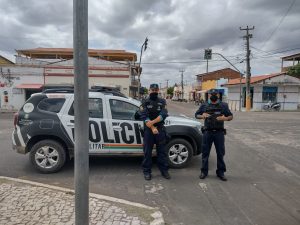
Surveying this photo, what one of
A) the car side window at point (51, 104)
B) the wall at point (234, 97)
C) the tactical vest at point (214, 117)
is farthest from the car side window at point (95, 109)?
the wall at point (234, 97)

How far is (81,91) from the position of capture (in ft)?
8.17

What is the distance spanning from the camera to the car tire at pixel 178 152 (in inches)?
246

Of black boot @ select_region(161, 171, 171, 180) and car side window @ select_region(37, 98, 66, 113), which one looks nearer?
black boot @ select_region(161, 171, 171, 180)

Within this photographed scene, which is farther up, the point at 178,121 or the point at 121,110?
the point at 121,110

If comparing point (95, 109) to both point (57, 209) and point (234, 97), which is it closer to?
point (57, 209)

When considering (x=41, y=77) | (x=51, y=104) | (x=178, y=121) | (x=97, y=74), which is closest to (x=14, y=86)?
(x=41, y=77)

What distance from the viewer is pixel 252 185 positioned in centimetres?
535

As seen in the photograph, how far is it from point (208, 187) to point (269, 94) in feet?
108

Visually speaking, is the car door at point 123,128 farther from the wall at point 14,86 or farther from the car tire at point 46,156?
the wall at point 14,86

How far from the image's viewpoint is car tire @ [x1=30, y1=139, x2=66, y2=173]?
230 inches

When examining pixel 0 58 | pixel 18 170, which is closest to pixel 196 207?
pixel 18 170

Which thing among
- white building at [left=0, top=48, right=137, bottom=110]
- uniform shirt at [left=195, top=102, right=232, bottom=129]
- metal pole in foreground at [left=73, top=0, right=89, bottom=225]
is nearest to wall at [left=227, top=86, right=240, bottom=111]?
white building at [left=0, top=48, right=137, bottom=110]

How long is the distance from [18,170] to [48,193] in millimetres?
2091

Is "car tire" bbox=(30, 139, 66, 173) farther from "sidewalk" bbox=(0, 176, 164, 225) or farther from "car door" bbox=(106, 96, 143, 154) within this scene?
"sidewalk" bbox=(0, 176, 164, 225)
